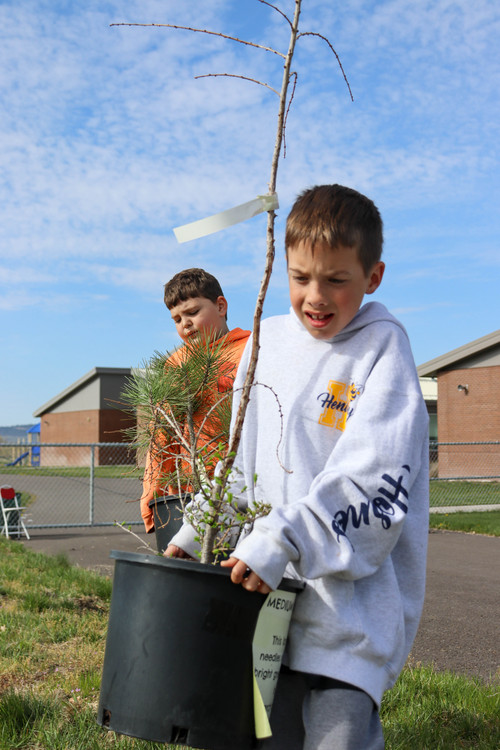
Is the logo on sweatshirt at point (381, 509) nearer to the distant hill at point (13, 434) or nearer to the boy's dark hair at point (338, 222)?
the boy's dark hair at point (338, 222)

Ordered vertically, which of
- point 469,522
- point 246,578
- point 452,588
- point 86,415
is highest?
A: point 86,415

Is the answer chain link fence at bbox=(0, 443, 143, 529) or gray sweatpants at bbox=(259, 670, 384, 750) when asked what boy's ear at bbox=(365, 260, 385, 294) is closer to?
gray sweatpants at bbox=(259, 670, 384, 750)

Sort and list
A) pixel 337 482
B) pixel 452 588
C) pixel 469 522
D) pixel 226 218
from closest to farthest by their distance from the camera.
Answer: pixel 337 482 → pixel 226 218 → pixel 452 588 → pixel 469 522

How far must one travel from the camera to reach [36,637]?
384 centimetres

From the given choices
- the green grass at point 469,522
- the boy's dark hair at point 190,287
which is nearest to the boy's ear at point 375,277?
the boy's dark hair at point 190,287

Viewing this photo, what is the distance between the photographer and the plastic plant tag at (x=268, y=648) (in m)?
1.37

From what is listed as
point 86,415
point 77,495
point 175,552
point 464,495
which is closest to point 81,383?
point 86,415

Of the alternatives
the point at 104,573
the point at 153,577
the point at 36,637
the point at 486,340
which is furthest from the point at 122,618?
the point at 486,340

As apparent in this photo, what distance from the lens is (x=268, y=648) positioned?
141 cm

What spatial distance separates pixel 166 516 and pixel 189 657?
114cm

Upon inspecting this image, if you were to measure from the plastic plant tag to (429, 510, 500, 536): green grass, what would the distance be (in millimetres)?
8769

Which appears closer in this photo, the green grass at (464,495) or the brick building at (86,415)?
the green grass at (464,495)

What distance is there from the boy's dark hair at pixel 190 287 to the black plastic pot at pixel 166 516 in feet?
2.83

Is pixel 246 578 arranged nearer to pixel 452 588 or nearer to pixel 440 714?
pixel 440 714
